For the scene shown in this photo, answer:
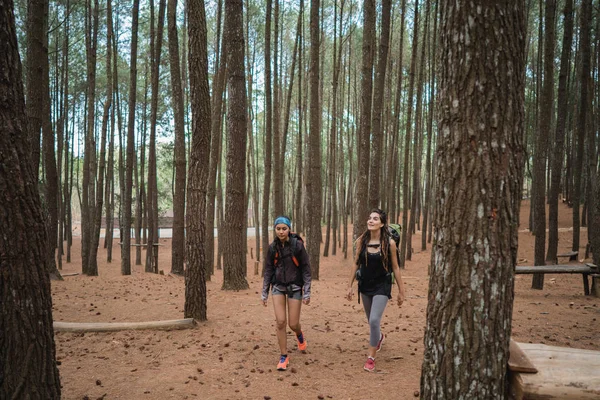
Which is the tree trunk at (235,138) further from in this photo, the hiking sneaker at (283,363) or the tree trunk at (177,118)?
the hiking sneaker at (283,363)

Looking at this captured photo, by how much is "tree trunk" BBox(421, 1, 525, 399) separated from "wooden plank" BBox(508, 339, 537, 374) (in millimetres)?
85

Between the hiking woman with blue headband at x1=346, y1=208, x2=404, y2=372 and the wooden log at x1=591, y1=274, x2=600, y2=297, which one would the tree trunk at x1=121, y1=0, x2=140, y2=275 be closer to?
the hiking woman with blue headband at x1=346, y1=208, x2=404, y2=372

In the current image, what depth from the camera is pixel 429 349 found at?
2775mm

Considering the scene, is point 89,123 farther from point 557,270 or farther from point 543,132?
point 557,270

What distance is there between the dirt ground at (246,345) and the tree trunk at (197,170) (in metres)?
0.46

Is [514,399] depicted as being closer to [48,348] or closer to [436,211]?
[436,211]

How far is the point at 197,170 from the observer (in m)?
6.04

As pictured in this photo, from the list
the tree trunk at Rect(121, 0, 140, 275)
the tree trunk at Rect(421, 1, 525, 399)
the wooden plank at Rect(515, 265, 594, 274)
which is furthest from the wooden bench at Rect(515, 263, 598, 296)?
the tree trunk at Rect(121, 0, 140, 275)

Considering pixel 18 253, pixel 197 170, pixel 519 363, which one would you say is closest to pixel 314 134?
pixel 197 170

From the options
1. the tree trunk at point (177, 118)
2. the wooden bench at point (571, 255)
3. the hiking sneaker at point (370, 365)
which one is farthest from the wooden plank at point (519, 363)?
the wooden bench at point (571, 255)

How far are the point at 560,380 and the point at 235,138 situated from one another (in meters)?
6.81

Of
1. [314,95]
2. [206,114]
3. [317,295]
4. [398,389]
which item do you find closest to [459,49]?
[398,389]

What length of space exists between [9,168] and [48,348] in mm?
1208

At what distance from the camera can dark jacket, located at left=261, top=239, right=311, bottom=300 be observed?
484 cm
